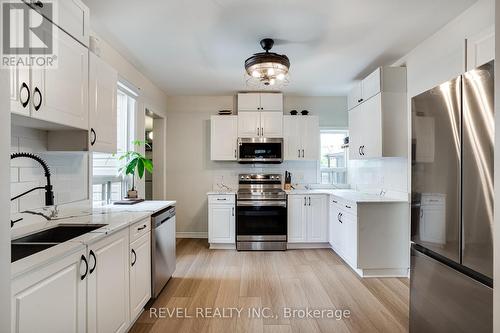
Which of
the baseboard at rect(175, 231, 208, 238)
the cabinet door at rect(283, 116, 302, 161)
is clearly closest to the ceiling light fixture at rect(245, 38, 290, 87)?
the cabinet door at rect(283, 116, 302, 161)

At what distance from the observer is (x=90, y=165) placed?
2416 mm

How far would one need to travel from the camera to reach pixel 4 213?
2.41 feet

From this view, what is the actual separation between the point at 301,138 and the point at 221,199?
1714 millimetres

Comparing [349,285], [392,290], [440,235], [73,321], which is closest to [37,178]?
[73,321]

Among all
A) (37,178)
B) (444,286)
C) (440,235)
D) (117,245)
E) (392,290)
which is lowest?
(392,290)

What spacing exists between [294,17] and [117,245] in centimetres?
230

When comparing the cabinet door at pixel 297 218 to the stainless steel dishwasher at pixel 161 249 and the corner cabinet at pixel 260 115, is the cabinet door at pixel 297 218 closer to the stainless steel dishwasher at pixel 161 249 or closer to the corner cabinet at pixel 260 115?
the corner cabinet at pixel 260 115

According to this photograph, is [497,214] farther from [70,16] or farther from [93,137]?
[70,16]

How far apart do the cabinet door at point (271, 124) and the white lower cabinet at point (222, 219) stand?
123cm

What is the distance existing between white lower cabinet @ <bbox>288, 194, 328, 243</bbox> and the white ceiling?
1.91m

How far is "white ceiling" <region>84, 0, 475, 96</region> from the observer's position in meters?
2.12

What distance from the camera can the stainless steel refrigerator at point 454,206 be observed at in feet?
4.02

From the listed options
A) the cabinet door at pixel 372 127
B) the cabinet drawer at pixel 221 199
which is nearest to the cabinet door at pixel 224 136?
the cabinet drawer at pixel 221 199

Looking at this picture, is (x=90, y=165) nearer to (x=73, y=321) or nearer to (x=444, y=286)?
(x=73, y=321)
